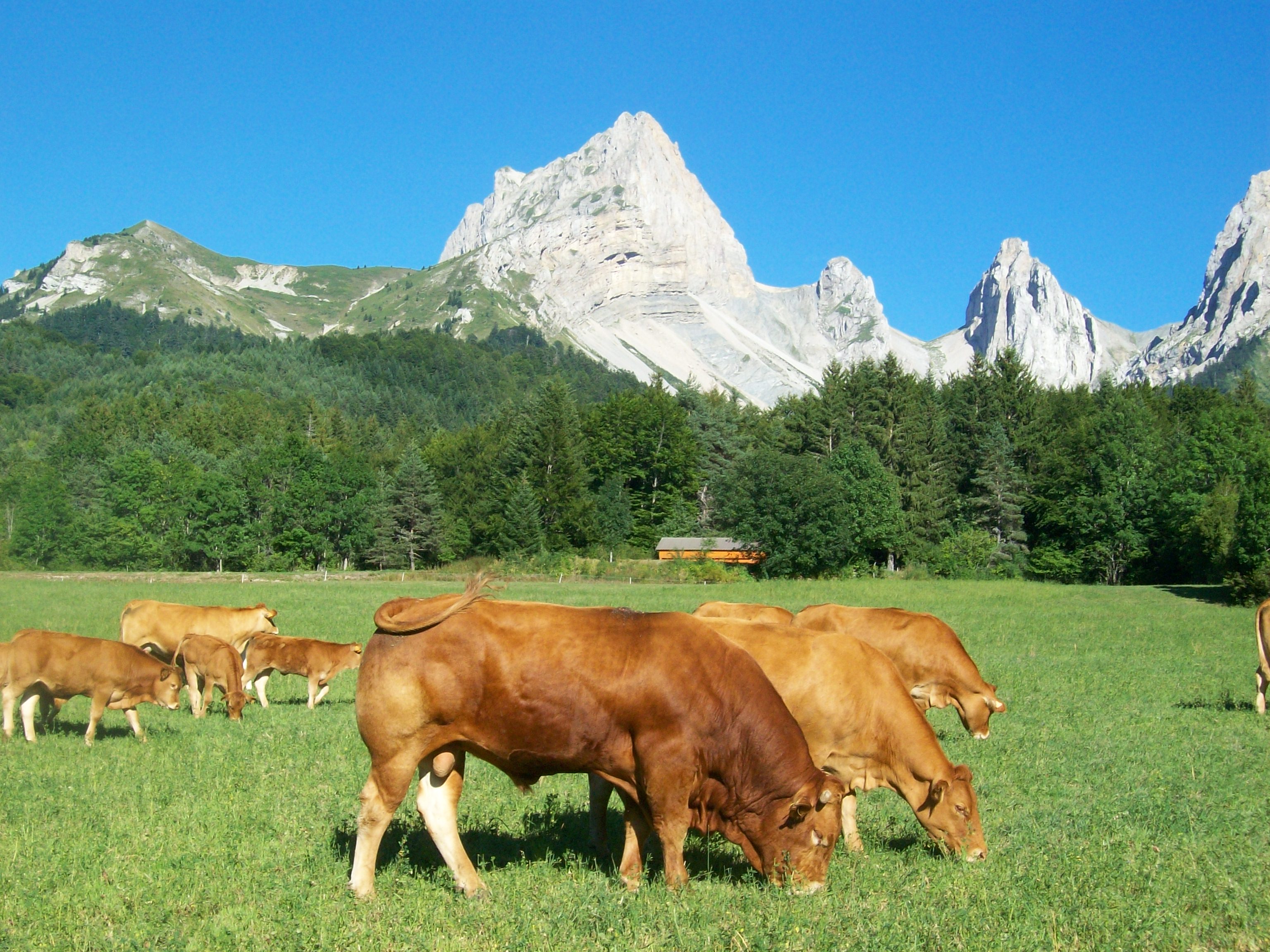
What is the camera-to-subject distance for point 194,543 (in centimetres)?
8406

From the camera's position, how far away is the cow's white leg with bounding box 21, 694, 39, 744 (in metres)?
13.3

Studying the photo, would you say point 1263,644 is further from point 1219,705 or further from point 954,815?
point 954,815

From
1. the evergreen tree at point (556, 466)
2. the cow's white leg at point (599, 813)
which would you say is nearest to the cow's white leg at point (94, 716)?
the cow's white leg at point (599, 813)

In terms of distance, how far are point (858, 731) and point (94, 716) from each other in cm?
1065

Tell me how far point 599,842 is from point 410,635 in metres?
2.74

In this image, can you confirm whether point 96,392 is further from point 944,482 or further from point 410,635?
point 410,635

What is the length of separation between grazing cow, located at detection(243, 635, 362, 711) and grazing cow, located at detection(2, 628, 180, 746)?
4.03 meters

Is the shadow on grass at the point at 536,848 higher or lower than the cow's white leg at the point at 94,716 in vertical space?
higher

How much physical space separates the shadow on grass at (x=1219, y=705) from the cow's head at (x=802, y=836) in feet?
40.1

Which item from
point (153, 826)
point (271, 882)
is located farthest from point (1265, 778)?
point (153, 826)

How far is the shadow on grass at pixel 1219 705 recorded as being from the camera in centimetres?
1664

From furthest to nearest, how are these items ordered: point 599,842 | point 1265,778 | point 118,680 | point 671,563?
point 671,563
point 118,680
point 1265,778
point 599,842

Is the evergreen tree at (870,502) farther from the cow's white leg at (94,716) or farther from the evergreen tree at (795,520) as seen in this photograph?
the cow's white leg at (94,716)

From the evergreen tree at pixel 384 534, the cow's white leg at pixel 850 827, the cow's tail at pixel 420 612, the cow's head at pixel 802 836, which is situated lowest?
the evergreen tree at pixel 384 534
